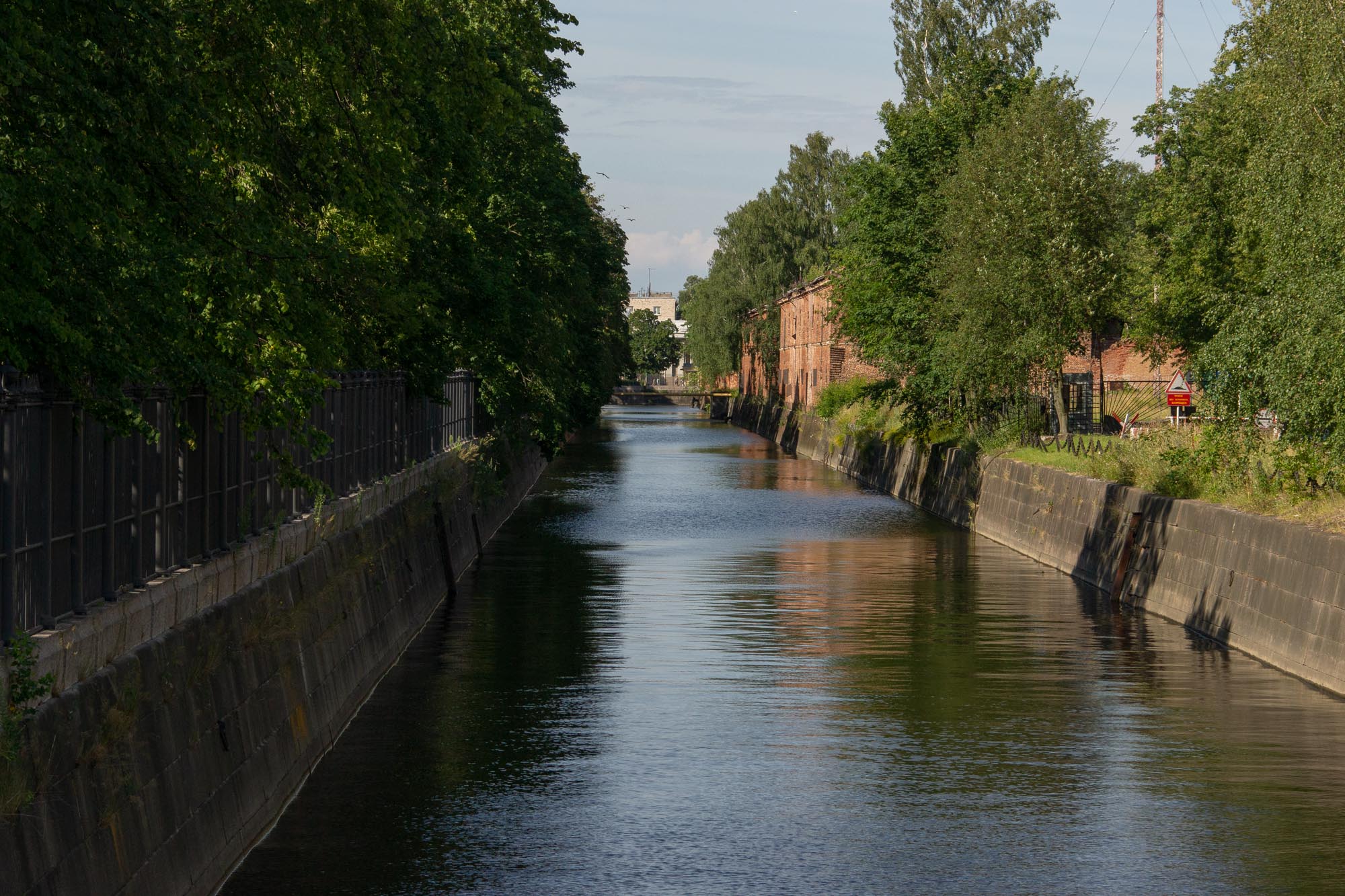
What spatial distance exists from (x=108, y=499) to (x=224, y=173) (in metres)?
3.22

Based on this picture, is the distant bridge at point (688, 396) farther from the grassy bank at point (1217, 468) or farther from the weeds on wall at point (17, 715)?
the weeds on wall at point (17, 715)

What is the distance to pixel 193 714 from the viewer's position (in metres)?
11.4

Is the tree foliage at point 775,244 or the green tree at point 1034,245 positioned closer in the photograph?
the green tree at point 1034,245

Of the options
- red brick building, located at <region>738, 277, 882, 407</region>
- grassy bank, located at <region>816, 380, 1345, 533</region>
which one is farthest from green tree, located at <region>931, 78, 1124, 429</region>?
red brick building, located at <region>738, 277, 882, 407</region>

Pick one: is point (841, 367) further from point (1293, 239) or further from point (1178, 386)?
point (1293, 239)

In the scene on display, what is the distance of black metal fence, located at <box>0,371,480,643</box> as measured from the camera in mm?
9633

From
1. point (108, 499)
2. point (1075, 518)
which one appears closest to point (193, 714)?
point (108, 499)

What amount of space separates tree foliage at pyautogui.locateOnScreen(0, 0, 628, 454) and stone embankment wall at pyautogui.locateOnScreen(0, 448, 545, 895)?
1511 millimetres

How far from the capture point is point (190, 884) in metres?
10.8

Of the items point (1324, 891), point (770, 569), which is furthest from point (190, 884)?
point (770, 569)

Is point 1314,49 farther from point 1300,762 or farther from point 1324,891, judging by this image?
point 1324,891

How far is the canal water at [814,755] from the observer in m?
12.4

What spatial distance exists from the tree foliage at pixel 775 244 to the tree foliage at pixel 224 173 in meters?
95.8

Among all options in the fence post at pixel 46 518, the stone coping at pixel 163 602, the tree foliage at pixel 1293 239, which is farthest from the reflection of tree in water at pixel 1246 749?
the fence post at pixel 46 518
